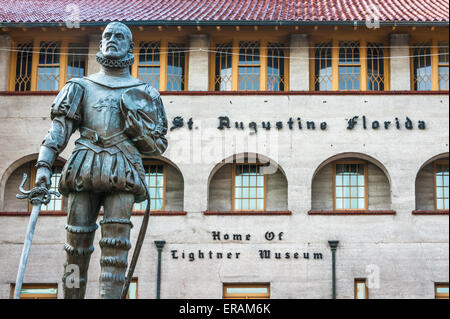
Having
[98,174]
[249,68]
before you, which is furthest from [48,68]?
[98,174]

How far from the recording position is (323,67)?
30641 millimetres

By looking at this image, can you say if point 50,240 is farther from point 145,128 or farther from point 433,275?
point 145,128

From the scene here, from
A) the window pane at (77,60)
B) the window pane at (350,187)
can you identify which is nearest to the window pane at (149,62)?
the window pane at (77,60)

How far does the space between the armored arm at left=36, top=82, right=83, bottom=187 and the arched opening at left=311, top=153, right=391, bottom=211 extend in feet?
65.1

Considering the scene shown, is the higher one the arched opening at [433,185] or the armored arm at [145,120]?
the arched opening at [433,185]

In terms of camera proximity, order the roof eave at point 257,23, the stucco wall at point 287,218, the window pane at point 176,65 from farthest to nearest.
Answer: the window pane at point 176,65 → the roof eave at point 257,23 → the stucco wall at point 287,218

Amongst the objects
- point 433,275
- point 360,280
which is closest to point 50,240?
point 360,280

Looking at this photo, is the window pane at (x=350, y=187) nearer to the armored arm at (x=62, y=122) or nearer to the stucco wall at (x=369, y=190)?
the stucco wall at (x=369, y=190)

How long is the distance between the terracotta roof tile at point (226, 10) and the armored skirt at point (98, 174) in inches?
795

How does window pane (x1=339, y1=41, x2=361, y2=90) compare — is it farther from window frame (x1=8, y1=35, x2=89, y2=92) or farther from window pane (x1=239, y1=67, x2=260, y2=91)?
window frame (x1=8, y1=35, x2=89, y2=92)

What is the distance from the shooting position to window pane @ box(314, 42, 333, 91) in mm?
30500

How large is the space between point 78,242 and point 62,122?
1417 mm

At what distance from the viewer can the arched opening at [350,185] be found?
2975cm

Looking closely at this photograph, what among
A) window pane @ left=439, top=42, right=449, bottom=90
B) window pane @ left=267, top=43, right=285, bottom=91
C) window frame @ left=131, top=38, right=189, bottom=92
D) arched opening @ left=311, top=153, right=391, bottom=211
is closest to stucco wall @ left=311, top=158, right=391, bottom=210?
arched opening @ left=311, top=153, right=391, bottom=211
